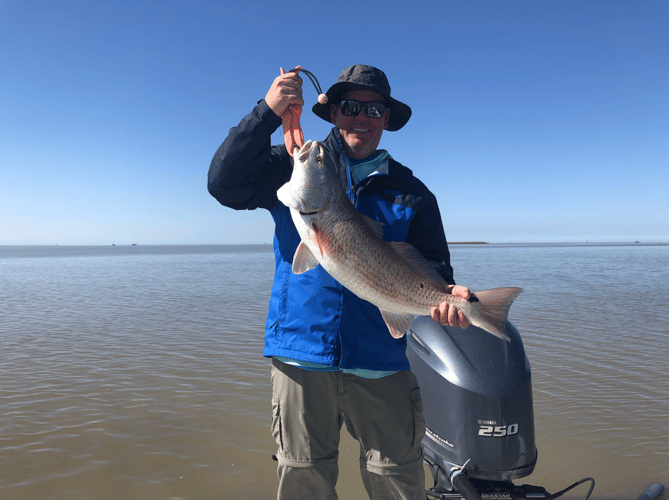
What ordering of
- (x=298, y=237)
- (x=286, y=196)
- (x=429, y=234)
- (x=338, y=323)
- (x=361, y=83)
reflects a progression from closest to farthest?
(x=286, y=196) < (x=338, y=323) < (x=298, y=237) < (x=361, y=83) < (x=429, y=234)

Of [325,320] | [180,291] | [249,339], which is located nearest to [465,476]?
[325,320]

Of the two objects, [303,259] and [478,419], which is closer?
A: [303,259]

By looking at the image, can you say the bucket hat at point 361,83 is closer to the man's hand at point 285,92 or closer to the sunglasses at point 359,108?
the sunglasses at point 359,108

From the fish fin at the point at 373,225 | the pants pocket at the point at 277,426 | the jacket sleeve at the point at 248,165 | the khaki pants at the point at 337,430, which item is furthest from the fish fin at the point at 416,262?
the pants pocket at the point at 277,426

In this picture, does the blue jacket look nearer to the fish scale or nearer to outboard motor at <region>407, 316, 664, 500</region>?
the fish scale

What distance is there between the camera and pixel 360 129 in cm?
330

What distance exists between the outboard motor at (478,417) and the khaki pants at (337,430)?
0.55m

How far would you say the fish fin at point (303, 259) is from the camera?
104 inches

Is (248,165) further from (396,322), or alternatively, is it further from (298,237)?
(396,322)

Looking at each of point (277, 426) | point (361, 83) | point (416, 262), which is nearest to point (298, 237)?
point (416, 262)

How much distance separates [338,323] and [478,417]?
163 centimetres

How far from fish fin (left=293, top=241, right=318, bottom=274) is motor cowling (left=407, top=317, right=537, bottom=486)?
6.53 feet

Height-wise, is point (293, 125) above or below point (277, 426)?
above

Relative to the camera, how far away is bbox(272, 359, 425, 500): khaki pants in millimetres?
2969
